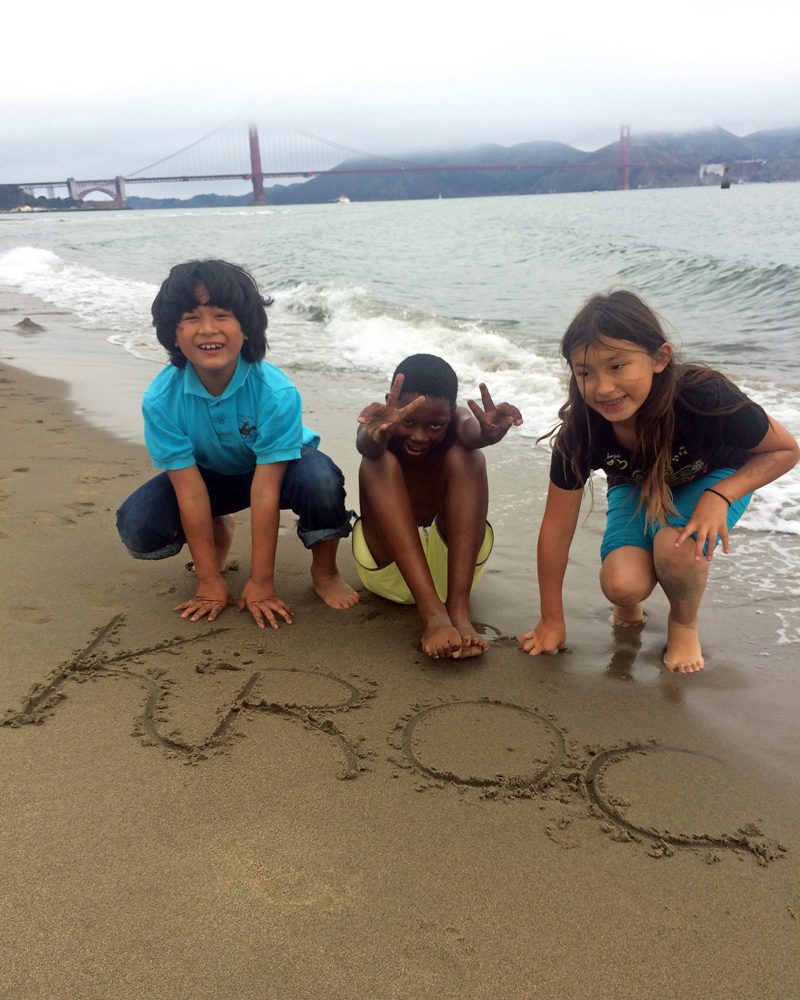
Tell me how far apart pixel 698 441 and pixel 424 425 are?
0.73 meters

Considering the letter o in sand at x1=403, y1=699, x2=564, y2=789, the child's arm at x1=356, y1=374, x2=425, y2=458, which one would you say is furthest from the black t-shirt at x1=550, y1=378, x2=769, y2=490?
the letter o in sand at x1=403, y1=699, x2=564, y2=789

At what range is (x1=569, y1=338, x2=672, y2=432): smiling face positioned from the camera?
2.09 m

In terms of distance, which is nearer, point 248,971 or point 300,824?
point 248,971

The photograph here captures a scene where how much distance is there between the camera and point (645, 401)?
2.18 meters

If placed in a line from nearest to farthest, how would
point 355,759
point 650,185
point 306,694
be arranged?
point 355,759 < point 306,694 < point 650,185

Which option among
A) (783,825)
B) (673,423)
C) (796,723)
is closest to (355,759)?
(783,825)

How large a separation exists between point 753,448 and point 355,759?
128 centimetres

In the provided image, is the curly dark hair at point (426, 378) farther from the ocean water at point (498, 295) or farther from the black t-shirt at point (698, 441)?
the ocean water at point (498, 295)

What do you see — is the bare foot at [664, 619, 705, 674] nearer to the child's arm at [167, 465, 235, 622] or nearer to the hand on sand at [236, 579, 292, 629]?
the hand on sand at [236, 579, 292, 629]

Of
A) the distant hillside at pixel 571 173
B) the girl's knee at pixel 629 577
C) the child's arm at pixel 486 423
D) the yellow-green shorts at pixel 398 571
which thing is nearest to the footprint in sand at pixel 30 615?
the yellow-green shorts at pixel 398 571

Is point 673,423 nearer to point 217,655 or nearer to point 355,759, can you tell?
point 355,759

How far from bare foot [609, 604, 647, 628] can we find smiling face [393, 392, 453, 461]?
0.73 metres

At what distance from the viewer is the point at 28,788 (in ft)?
5.47

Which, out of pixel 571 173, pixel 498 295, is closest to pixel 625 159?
pixel 571 173
